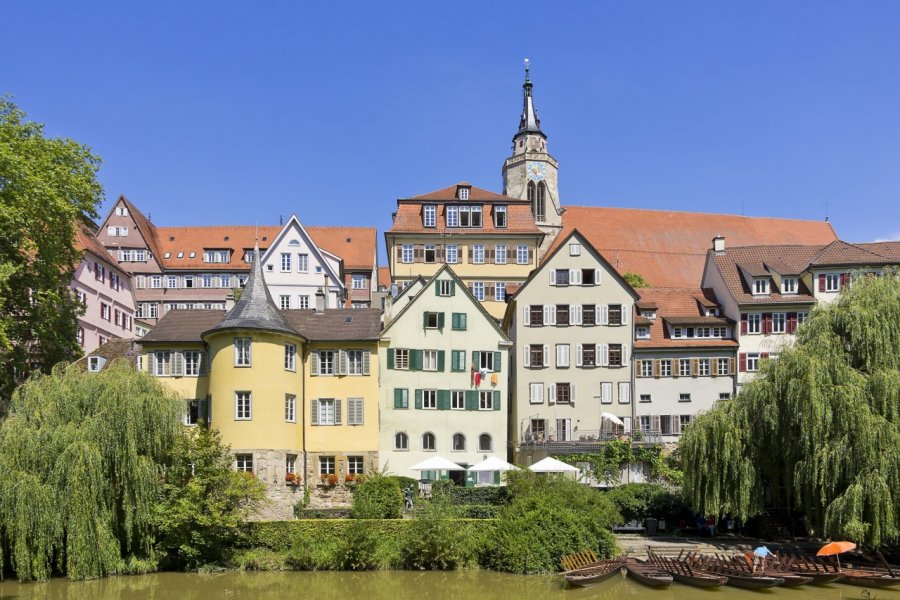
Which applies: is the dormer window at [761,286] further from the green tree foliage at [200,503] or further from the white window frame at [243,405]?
the green tree foliage at [200,503]

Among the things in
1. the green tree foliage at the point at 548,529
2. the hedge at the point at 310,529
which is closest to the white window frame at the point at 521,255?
the green tree foliage at the point at 548,529

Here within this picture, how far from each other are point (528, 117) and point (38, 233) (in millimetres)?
53036

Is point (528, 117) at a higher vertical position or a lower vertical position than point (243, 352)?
higher

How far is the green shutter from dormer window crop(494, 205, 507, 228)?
16.8 meters

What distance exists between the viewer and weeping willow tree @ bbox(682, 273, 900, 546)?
30016 mm

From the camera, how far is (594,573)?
3038cm

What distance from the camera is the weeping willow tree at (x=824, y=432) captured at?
3002cm

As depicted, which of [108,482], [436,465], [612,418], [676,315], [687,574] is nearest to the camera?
[687,574]

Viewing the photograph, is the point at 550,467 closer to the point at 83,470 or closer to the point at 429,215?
the point at 83,470

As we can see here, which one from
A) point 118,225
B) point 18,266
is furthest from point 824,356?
point 118,225

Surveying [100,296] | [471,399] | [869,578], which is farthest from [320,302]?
[869,578]

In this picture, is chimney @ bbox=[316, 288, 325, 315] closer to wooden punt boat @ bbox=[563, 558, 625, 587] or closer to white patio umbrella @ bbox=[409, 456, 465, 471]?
white patio umbrella @ bbox=[409, 456, 465, 471]

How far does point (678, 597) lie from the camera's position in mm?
28531

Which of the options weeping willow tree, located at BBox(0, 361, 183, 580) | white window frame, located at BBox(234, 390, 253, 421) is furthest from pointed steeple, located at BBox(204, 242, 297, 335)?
weeping willow tree, located at BBox(0, 361, 183, 580)
